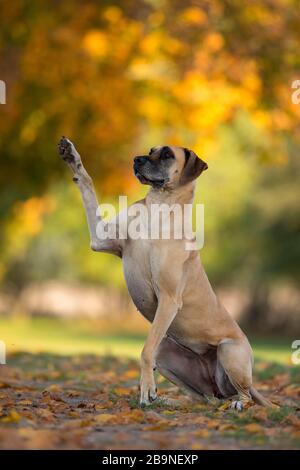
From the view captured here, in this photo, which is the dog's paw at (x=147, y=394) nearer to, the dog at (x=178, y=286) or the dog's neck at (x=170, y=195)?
the dog at (x=178, y=286)

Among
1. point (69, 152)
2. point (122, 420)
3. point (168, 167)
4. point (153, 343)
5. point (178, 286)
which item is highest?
point (69, 152)

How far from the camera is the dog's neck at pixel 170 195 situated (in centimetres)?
708

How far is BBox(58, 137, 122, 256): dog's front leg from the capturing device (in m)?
7.27

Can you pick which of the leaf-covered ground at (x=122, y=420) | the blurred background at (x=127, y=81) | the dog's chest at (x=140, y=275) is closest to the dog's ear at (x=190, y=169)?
the dog's chest at (x=140, y=275)

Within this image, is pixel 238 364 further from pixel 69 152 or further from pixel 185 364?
pixel 69 152

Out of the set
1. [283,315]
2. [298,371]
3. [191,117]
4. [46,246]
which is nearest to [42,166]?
[191,117]

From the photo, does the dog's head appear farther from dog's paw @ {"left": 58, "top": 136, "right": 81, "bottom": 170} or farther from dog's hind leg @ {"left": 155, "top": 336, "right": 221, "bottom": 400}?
dog's hind leg @ {"left": 155, "top": 336, "right": 221, "bottom": 400}

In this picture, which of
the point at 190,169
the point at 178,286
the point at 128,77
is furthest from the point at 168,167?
the point at 128,77

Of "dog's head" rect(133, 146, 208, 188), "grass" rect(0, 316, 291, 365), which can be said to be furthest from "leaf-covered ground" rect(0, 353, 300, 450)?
"grass" rect(0, 316, 291, 365)

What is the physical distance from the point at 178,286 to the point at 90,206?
1.09 metres

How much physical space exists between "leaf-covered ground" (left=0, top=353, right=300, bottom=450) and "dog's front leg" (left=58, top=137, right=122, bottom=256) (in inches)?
49.2

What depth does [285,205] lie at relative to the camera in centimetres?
3338

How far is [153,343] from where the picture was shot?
6.69 meters

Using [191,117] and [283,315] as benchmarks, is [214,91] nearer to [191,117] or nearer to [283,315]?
[191,117]
